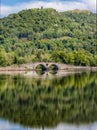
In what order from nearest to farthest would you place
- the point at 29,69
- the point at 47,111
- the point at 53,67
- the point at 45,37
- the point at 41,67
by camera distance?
the point at 47,111, the point at 29,69, the point at 53,67, the point at 41,67, the point at 45,37

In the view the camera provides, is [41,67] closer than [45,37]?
Yes

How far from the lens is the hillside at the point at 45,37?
112 meters

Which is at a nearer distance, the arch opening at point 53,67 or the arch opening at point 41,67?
the arch opening at point 41,67

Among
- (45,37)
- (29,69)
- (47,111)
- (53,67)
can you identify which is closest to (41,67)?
(53,67)

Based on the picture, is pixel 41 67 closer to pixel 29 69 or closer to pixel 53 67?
pixel 53 67

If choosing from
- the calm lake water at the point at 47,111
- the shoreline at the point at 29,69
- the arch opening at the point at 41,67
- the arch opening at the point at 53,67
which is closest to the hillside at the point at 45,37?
the shoreline at the point at 29,69

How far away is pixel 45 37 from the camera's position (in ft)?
513

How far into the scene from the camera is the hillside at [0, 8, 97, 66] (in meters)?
112

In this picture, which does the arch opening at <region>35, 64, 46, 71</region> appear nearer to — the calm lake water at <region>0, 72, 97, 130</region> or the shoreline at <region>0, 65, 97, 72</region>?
the shoreline at <region>0, 65, 97, 72</region>

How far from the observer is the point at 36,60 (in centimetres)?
10712

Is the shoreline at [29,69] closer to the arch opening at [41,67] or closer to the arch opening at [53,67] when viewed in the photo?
the arch opening at [53,67]

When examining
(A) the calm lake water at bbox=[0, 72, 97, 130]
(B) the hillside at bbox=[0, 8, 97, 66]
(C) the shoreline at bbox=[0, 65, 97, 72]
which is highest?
(B) the hillside at bbox=[0, 8, 97, 66]

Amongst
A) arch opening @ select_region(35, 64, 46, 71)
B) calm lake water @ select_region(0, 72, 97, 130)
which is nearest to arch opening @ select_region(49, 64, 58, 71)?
arch opening @ select_region(35, 64, 46, 71)

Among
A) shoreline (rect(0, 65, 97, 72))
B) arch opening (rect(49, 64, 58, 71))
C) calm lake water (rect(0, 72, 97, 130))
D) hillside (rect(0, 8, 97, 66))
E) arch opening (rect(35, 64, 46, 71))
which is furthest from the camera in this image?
hillside (rect(0, 8, 97, 66))
